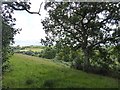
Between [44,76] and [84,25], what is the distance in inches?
247

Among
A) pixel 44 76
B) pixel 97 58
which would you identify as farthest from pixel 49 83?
pixel 97 58

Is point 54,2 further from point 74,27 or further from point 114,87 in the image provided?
point 114,87

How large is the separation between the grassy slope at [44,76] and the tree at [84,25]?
202cm

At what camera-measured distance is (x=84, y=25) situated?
75.4ft

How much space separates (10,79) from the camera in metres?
16.4

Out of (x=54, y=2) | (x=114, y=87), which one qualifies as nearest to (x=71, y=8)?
(x=54, y=2)

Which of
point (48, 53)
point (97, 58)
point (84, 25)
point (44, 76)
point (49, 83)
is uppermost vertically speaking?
point (84, 25)

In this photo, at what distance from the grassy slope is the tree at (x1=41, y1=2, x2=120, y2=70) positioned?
2.02 m

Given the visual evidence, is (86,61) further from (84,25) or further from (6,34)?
(6,34)

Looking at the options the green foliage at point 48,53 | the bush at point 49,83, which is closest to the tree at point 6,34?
the bush at point 49,83

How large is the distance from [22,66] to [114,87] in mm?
6181

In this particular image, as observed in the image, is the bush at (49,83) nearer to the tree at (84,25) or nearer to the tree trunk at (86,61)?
the tree at (84,25)

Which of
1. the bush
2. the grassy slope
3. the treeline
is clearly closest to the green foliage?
the treeline

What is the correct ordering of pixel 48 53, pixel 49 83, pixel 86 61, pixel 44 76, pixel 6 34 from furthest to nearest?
pixel 86 61 < pixel 48 53 < pixel 44 76 < pixel 49 83 < pixel 6 34
